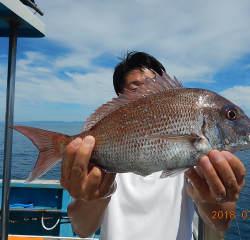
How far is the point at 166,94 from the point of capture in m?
1.72

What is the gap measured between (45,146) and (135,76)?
1714mm

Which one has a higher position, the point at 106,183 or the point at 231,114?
the point at 231,114

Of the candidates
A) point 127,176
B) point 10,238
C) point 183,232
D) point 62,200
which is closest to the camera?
point 183,232

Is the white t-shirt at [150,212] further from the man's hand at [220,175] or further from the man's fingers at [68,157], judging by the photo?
the man's fingers at [68,157]

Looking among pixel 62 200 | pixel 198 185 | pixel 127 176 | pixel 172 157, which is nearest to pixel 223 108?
pixel 172 157

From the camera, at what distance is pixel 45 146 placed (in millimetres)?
1744

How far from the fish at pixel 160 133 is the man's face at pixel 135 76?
1066 millimetres

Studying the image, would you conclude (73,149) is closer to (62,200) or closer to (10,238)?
(10,238)

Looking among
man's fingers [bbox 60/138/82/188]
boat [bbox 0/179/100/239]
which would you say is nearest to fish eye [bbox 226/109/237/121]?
man's fingers [bbox 60/138/82/188]

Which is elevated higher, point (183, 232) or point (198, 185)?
point (198, 185)

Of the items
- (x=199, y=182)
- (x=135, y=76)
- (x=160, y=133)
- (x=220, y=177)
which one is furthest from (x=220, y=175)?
(x=135, y=76)

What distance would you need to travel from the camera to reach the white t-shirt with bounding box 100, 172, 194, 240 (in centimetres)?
249

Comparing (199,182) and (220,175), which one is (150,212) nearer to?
(199,182)

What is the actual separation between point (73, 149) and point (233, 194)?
4.75 ft
